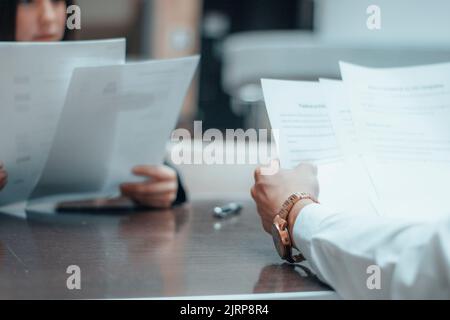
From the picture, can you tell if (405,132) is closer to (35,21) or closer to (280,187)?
(280,187)

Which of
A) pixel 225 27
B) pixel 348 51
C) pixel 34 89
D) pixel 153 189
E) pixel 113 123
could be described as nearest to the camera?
pixel 34 89

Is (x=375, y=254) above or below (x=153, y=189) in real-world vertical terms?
above

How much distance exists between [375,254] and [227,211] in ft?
1.94

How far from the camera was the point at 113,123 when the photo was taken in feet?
3.85

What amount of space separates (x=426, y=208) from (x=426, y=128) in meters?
0.12

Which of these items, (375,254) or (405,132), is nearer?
(375,254)

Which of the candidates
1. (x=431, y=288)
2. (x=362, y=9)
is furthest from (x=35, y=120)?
(x=362, y=9)

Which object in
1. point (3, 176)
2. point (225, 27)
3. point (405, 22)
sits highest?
point (3, 176)

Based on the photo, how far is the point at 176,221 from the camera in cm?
118

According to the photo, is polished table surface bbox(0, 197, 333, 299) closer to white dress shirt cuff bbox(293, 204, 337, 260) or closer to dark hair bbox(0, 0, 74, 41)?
white dress shirt cuff bbox(293, 204, 337, 260)

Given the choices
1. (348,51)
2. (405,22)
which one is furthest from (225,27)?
(348,51)

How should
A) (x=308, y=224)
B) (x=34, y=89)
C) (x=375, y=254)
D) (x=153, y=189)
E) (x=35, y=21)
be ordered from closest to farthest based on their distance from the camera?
(x=375, y=254) < (x=308, y=224) < (x=34, y=89) < (x=153, y=189) < (x=35, y=21)

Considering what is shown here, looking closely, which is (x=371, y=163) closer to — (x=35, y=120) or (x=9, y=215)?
(x=35, y=120)

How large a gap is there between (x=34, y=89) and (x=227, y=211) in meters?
0.40
